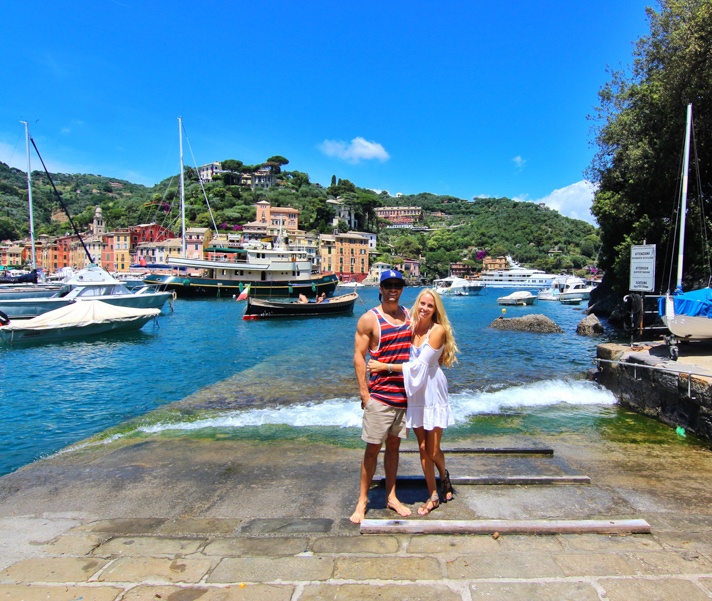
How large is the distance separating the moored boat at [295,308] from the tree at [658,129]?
62.7 ft

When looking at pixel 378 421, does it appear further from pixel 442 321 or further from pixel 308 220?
pixel 308 220

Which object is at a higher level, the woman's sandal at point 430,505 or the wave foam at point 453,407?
the woman's sandal at point 430,505

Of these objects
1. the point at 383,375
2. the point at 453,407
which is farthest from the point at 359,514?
the point at 453,407

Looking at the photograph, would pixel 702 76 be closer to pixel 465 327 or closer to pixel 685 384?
pixel 685 384

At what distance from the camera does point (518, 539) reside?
332cm

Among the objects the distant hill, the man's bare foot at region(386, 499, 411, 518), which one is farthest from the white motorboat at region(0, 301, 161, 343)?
the distant hill

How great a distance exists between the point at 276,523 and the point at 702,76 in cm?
1979

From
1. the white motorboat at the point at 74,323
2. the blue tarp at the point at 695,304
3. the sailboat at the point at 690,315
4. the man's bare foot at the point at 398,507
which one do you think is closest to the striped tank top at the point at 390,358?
the man's bare foot at the point at 398,507

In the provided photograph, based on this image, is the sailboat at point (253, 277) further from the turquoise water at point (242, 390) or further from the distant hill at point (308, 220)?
the distant hill at point (308, 220)

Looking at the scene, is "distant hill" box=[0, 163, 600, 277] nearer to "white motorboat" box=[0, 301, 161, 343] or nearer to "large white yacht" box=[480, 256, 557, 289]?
"large white yacht" box=[480, 256, 557, 289]

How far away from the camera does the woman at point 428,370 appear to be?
12.0 feet

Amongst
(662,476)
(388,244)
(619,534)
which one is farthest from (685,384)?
(388,244)

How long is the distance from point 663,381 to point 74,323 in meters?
22.6

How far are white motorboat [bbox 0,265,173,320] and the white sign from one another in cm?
2772
